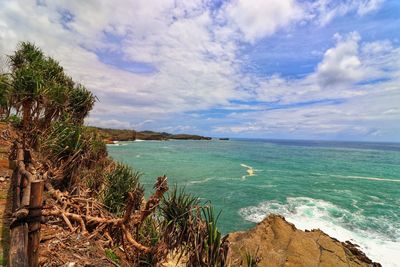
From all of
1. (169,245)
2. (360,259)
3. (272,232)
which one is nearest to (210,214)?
(169,245)

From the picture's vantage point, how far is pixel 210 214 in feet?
21.3

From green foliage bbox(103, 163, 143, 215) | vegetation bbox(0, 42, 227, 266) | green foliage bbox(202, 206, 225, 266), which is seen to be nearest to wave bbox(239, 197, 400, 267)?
vegetation bbox(0, 42, 227, 266)

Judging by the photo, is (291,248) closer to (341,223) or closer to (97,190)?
(341,223)

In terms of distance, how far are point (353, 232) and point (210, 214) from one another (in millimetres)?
16067

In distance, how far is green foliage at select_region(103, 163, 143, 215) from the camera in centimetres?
1045

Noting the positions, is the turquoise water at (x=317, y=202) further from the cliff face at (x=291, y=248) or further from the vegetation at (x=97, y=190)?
the vegetation at (x=97, y=190)

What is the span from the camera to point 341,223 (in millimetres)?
19406

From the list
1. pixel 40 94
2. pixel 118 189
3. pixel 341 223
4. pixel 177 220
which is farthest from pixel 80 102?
pixel 341 223

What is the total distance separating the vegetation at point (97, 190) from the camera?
21.5 feet

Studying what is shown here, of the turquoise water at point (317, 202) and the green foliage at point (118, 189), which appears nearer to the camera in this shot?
the green foliage at point (118, 189)

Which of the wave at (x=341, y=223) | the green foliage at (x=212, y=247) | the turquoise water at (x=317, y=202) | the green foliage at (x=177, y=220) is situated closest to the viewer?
the green foliage at (x=212, y=247)

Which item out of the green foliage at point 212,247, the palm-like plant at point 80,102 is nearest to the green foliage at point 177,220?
the green foliage at point 212,247

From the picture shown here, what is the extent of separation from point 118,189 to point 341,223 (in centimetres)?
1733

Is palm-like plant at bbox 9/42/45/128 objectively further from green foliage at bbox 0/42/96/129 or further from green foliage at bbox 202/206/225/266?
green foliage at bbox 202/206/225/266
